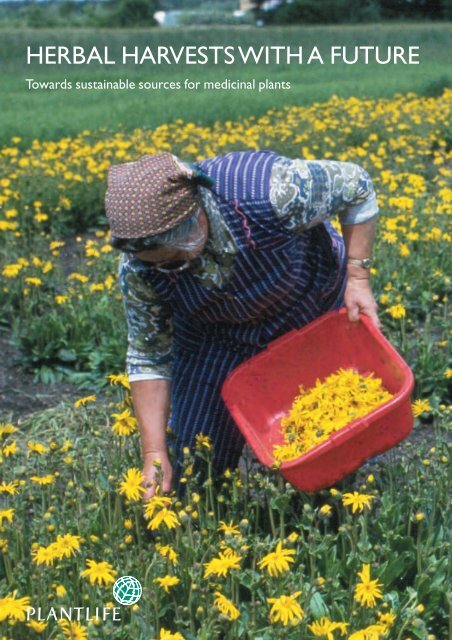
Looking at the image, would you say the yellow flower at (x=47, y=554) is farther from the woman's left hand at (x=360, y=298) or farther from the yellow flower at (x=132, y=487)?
the woman's left hand at (x=360, y=298)

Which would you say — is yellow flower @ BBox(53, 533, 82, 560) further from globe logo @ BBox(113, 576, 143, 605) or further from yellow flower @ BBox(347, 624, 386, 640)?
yellow flower @ BBox(347, 624, 386, 640)

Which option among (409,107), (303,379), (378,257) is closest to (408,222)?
(378,257)

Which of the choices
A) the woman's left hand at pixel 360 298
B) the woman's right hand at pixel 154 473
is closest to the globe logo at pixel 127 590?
the woman's right hand at pixel 154 473

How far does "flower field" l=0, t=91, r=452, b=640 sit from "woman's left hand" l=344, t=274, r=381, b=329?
0.32 metres

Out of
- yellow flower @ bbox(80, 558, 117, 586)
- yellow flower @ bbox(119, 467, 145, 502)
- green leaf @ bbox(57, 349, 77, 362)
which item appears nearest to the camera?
yellow flower @ bbox(80, 558, 117, 586)

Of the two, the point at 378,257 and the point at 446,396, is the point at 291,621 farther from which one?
the point at 378,257

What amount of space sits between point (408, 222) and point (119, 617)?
3982 millimetres

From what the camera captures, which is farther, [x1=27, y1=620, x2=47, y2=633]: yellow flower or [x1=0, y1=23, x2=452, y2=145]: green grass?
[x1=0, y1=23, x2=452, y2=145]: green grass

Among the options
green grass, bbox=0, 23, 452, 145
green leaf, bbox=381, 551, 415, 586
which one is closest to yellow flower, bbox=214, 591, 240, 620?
green leaf, bbox=381, 551, 415, 586

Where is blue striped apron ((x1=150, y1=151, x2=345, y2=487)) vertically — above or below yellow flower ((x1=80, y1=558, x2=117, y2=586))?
above

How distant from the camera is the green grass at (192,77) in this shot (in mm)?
12562

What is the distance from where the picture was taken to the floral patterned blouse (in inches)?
107

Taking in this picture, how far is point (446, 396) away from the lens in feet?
14.4

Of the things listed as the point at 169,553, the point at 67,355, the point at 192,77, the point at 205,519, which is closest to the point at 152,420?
the point at 205,519
